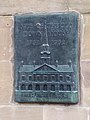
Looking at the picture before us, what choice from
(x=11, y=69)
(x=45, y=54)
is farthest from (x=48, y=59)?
(x=11, y=69)

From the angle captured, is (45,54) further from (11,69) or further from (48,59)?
(11,69)

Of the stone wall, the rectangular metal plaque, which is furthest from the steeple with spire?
the stone wall

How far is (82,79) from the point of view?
9.90ft

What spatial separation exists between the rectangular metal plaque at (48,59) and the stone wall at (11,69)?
51mm

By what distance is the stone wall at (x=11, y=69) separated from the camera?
9.89ft

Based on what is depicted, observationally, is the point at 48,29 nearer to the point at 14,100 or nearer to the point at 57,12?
the point at 57,12

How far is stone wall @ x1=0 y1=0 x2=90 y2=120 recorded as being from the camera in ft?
9.89

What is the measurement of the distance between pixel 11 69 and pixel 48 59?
0.30 metres

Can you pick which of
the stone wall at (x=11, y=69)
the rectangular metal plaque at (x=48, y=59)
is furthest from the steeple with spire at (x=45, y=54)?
the stone wall at (x=11, y=69)

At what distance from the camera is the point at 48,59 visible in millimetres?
3008

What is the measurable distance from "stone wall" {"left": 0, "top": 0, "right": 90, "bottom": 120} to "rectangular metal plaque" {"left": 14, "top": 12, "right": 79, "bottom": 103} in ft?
0.17

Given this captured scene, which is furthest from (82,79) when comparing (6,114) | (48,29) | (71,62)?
(6,114)

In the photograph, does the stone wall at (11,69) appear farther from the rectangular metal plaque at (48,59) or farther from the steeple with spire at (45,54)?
the steeple with spire at (45,54)

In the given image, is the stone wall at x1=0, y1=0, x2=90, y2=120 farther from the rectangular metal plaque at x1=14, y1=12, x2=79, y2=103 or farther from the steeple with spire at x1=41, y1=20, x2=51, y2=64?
the steeple with spire at x1=41, y1=20, x2=51, y2=64
